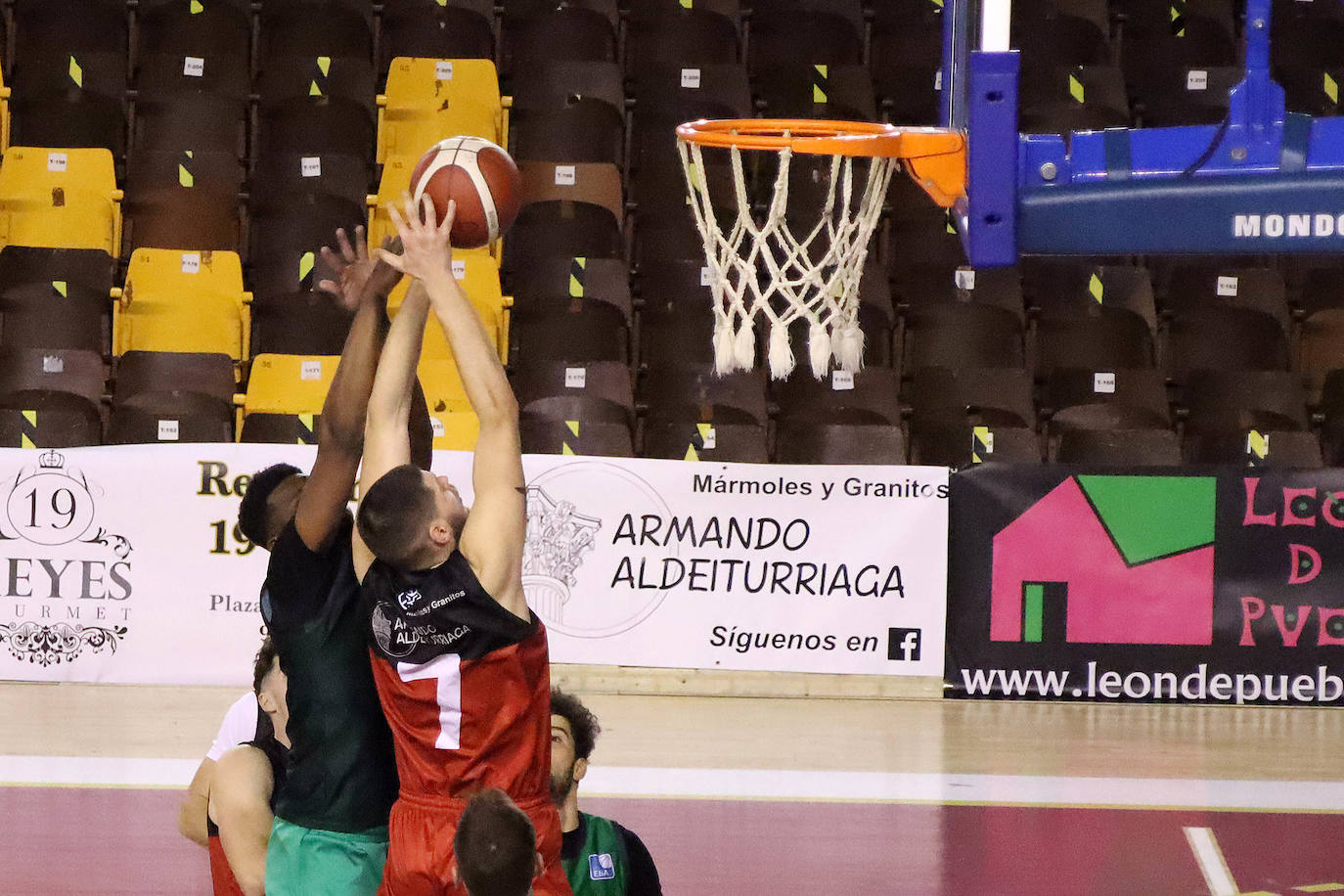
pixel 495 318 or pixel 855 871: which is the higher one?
pixel 495 318

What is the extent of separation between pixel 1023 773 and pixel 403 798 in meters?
4.49

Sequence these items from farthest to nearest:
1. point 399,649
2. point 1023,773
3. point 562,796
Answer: point 1023,773, point 562,796, point 399,649

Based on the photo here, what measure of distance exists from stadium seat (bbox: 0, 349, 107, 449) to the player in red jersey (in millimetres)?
6557

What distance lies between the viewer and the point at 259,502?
3.77 meters

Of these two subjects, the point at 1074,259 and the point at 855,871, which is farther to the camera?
the point at 1074,259

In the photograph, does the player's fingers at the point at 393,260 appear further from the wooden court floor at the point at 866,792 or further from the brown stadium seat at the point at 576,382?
the brown stadium seat at the point at 576,382

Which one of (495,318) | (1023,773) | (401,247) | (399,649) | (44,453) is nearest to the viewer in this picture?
(399,649)

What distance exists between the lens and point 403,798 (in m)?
3.48

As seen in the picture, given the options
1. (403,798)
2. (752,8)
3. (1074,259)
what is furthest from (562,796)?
(752,8)

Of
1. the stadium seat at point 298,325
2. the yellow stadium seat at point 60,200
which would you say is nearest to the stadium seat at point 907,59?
the stadium seat at point 298,325

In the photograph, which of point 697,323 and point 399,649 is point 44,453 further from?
point 399,649

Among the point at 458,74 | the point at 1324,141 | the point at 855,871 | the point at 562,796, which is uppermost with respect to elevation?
the point at 458,74

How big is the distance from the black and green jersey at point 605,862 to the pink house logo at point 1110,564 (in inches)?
201

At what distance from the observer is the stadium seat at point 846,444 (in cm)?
952
